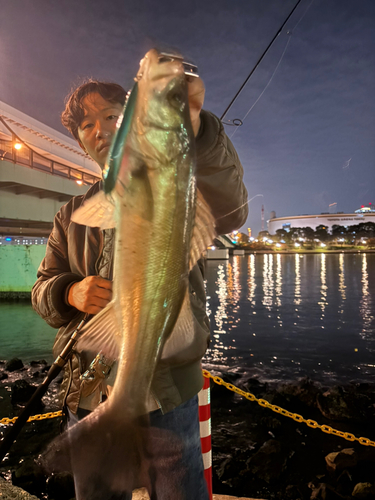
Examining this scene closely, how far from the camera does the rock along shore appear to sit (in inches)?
204

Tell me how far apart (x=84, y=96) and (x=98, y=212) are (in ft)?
4.93

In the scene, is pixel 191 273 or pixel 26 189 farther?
pixel 26 189

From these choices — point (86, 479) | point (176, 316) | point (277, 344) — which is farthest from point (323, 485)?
point (277, 344)

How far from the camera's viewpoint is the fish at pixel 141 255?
1.71 m

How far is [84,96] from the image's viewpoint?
2.73 meters

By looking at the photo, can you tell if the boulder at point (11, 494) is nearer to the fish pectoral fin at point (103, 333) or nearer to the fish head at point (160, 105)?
the fish pectoral fin at point (103, 333)

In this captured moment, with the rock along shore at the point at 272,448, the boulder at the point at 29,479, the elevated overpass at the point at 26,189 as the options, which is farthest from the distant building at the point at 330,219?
the boulder at the point at 29,479

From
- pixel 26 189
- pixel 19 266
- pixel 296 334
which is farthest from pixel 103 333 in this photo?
pixel 26 189

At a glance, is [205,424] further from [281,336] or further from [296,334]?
[296,334]

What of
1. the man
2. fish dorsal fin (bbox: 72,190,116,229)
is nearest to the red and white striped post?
the man

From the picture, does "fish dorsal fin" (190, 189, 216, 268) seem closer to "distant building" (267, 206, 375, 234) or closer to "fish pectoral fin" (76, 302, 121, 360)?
"fish pectoral fin" (76, 302, 121, 360)

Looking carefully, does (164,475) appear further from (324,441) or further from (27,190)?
(27,190)

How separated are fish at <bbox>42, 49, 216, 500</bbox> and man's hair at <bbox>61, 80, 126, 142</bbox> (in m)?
0.98

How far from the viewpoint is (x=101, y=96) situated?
8.81ft
